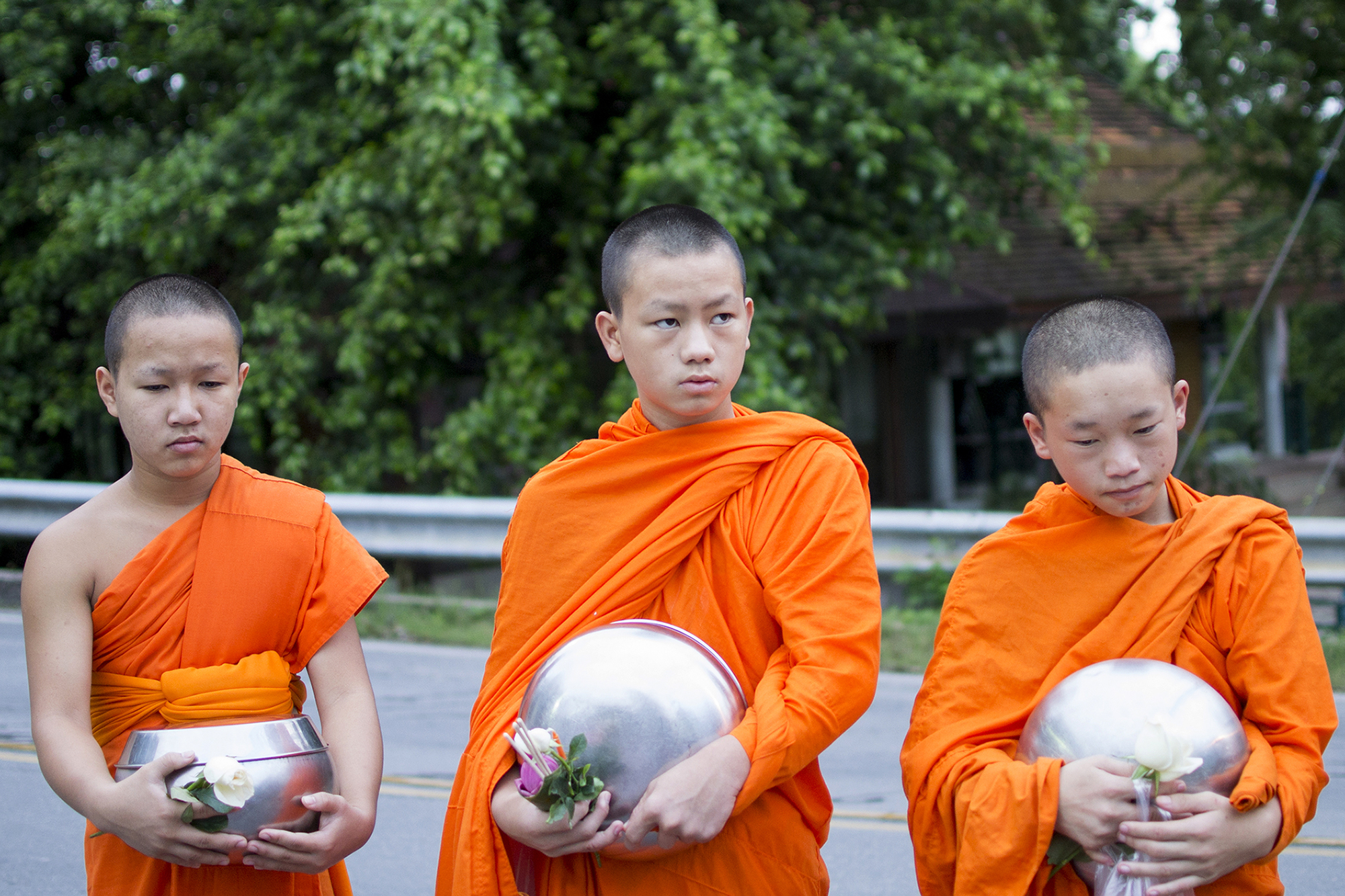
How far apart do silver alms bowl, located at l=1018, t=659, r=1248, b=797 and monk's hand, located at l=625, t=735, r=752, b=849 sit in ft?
1.67

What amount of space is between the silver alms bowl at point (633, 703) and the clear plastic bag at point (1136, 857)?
0.62 meters

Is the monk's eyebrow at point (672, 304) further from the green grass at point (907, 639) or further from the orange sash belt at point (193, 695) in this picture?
the green grass at point (907, 639)

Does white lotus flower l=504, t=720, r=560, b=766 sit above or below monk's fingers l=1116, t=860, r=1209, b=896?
above

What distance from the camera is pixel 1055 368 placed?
2260 mm

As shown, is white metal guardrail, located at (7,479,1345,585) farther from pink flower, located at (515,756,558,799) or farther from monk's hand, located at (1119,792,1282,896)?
pink flower, located at (515,756,558,799)

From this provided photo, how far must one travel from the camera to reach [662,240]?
2381 mm

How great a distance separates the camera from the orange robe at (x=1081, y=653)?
2.09 metres

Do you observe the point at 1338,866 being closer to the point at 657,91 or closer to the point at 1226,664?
the point at 1226,664

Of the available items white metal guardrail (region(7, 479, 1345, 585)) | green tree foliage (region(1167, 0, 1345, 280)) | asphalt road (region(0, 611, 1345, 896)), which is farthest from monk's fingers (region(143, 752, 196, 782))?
green tree foliage (region(1167, 0, 1345, 280))

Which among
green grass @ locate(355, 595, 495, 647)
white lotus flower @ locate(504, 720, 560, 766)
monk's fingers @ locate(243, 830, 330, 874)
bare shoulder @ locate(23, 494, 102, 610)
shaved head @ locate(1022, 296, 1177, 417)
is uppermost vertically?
shaved head @ locate(1022, 296, 1177, 417)

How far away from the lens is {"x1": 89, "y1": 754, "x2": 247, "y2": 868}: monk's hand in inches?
82.1

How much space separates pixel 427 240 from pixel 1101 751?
22.0ft

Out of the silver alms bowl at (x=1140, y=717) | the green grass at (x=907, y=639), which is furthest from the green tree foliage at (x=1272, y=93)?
the silver alms bowl at (x=1140, y=717)

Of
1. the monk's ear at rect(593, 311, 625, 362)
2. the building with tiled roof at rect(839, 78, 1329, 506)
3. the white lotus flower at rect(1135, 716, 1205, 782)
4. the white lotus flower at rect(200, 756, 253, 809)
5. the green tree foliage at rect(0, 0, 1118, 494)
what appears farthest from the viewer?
the building with tiled roof at rect(839, 78, 1329, 506)
